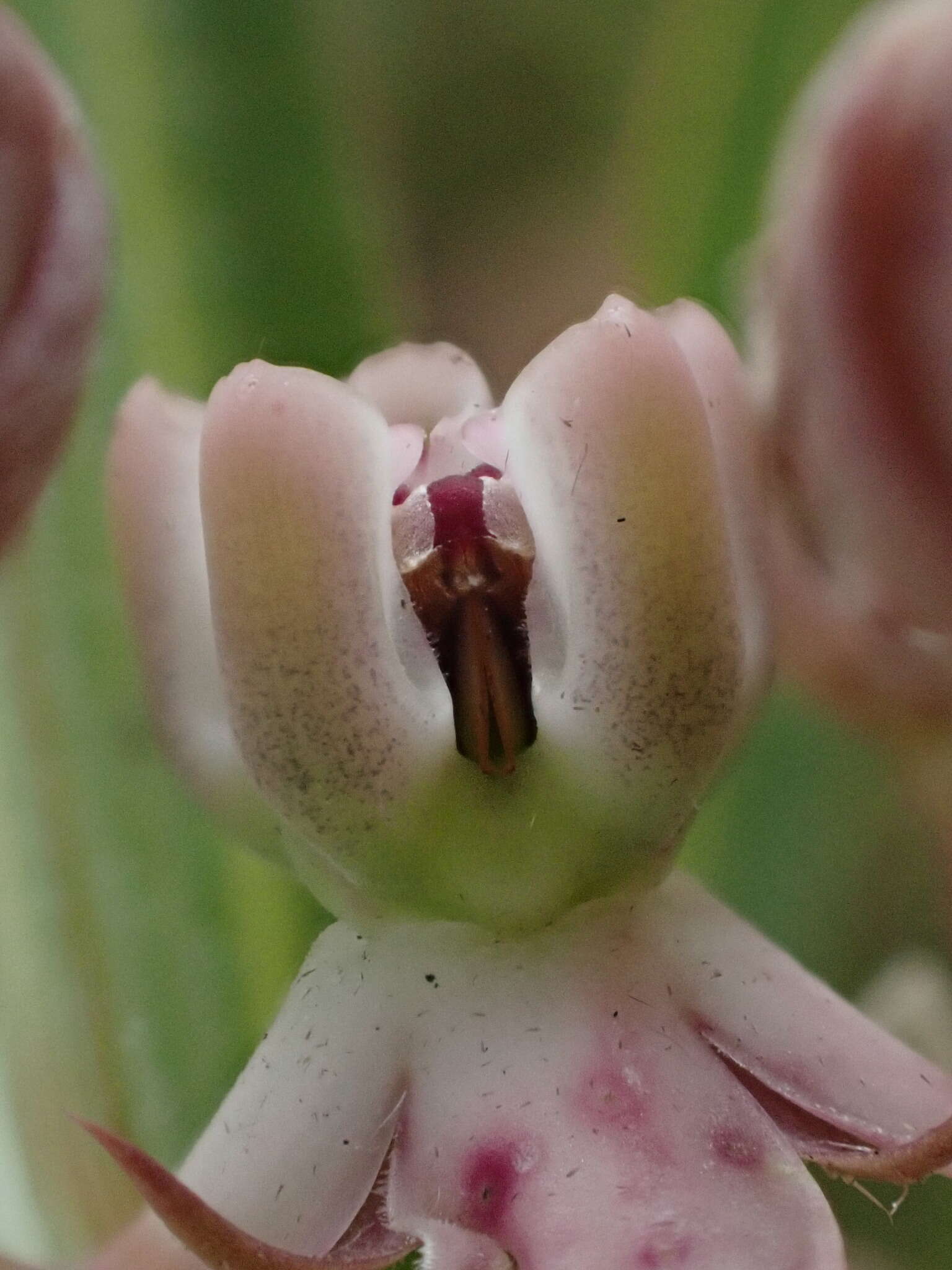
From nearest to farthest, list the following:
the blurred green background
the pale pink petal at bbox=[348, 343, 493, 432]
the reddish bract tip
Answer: the reddish bract tip, the pale pink petal at bbox=[348, 343, 493, 432], the blurred green background

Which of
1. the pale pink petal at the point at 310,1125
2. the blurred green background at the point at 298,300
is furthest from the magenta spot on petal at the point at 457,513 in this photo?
the blurred green background at the point at 298,300

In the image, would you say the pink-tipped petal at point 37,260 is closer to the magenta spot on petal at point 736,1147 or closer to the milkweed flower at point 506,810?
the milkweed flower at point 506,810

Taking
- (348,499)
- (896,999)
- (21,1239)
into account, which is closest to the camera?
(348,499)

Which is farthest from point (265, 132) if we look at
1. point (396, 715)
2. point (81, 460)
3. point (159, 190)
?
point (396, 715)

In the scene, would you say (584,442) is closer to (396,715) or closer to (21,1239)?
(396,715)

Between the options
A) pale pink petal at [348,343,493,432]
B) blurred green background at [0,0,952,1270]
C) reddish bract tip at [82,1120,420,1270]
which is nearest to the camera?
reddish bract tip at [82,1120,420,1270]

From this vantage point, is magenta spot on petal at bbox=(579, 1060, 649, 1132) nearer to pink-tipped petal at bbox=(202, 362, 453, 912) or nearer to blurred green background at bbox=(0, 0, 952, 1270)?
pink-tipped petal at bbox=(202, 362, 453, 912)

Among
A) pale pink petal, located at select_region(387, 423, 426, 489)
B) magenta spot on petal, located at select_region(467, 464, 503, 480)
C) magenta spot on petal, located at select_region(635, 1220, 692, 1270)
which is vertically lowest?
magenta spot on petal, located at select_region(635, 1220, 692, 1270)

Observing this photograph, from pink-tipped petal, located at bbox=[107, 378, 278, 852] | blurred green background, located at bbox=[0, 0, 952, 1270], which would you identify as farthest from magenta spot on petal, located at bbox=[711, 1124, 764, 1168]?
blurred green background, located at bbox=[0, 0, 952, 1270]
